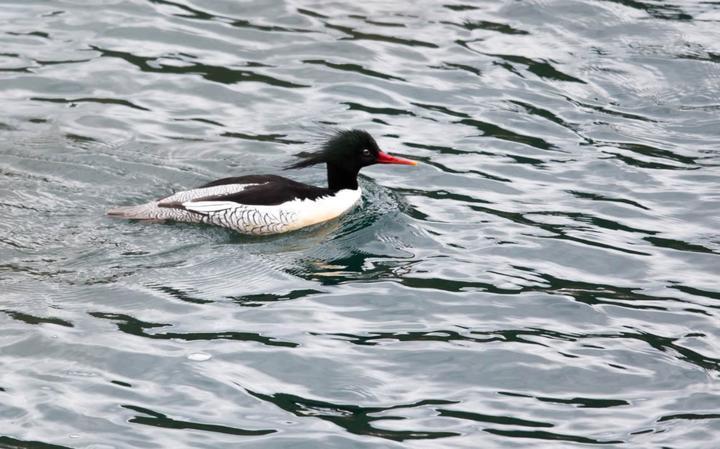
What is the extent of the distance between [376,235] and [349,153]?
1.06 m

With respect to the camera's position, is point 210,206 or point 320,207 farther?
point 320,207

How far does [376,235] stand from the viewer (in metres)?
12.1

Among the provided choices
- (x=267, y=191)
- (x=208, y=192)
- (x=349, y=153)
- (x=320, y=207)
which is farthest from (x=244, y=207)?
(x=349, y=153)

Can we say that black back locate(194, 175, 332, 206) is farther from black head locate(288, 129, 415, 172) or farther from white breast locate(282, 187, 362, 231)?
black head locate(288, 129, 415, 172)

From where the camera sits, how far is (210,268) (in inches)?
432

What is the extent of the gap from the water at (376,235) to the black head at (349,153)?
21.7 inches

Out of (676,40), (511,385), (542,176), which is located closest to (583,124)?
(542,176)

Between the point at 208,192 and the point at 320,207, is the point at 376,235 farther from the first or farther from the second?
the point at 208,192

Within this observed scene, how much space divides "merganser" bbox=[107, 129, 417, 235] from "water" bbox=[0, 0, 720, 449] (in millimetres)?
217

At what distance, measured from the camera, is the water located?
8.61 m

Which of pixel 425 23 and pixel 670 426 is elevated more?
pixel 425 23

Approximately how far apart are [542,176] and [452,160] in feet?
3.55

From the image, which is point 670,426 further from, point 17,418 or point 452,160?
point 452,160

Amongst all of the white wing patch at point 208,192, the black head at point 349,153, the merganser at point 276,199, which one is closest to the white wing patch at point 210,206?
the merganser at point 276,199
